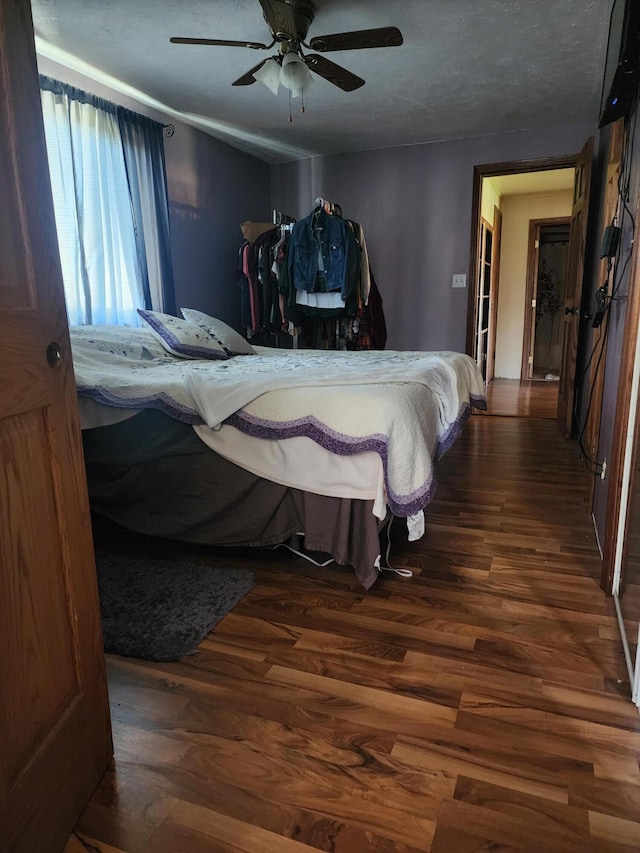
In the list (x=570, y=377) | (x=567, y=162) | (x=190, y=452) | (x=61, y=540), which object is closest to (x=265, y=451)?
(x=190, y=452)

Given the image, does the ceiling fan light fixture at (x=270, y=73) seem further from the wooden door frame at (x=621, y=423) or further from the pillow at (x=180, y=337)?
the wooden door frame at (x=621, y=423)

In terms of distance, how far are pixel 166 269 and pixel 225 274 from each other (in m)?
0.91

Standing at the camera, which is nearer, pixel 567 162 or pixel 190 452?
pixel 190 452

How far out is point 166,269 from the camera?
375cm

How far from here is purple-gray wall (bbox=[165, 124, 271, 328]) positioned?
13.0 feet

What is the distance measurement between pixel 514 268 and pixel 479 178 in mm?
2941

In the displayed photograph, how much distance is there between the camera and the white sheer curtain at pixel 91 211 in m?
2.90

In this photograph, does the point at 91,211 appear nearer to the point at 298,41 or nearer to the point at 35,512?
the point at 298,41

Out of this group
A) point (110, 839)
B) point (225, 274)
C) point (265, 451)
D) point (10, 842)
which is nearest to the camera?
point (10, 842)

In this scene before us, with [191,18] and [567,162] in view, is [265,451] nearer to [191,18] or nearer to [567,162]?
[191,18]

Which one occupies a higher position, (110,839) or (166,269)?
(166,269)

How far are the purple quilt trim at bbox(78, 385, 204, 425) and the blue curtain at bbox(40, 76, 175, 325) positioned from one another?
105 centimetres

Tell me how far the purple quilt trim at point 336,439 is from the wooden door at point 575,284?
8.57 ft

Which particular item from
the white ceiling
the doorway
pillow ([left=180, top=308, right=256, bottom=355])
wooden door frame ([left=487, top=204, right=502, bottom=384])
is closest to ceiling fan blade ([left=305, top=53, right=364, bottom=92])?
the white ceiling
